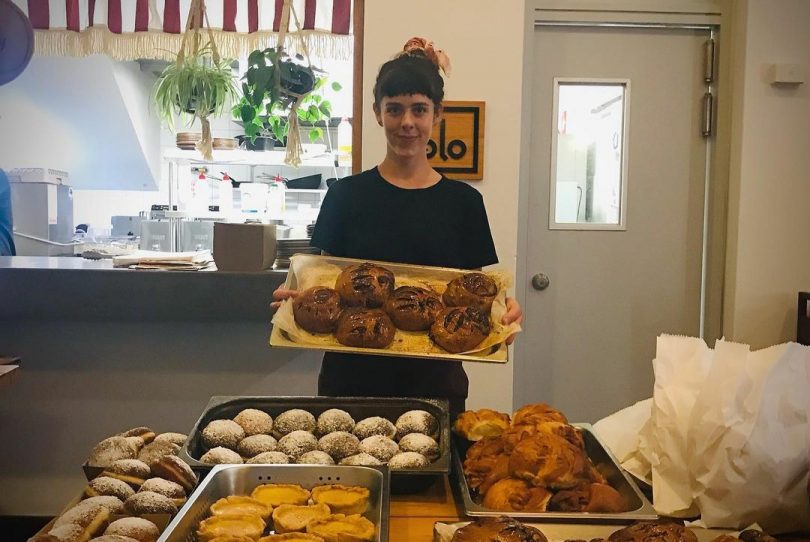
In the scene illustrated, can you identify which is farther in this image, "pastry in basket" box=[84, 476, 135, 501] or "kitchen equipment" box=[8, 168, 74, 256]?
"kitchen equipment" box=[8, 168, 74, 256]

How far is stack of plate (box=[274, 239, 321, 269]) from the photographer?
2689mm

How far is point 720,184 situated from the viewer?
291 centimetres

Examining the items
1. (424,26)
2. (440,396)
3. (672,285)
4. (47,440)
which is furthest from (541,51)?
(47,440)

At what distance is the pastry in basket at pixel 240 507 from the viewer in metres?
1.00

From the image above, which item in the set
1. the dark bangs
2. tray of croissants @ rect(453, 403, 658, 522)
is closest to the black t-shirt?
the dark bangs

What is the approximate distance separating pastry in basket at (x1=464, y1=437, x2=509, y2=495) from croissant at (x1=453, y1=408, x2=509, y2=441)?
47 millimetres

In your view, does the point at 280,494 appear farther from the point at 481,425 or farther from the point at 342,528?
the point at 481,425

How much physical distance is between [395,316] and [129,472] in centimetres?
67

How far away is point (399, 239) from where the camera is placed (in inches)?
71.9

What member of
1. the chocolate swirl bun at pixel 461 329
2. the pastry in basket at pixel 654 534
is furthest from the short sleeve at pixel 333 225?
the pastry in basket at pixel 654 534

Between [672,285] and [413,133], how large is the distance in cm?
170

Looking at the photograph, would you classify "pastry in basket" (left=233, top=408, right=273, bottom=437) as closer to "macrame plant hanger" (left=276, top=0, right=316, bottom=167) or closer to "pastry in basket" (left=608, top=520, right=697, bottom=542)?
"pastry in basket" (left=608, top=520, right=697, bottom=542)

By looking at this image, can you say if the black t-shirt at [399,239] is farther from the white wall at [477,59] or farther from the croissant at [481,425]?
the white wall at [477,59]

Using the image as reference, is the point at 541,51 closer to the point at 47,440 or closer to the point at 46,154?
the point at 47,440
